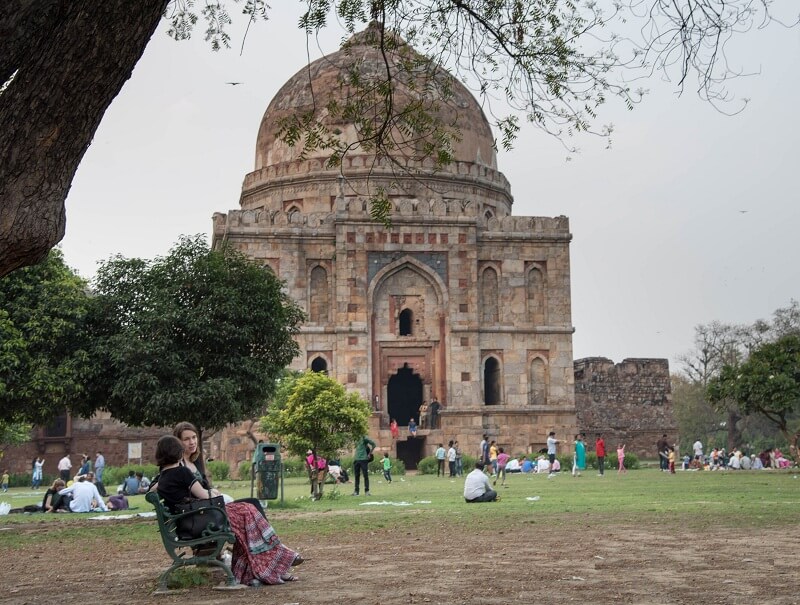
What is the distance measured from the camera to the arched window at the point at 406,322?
37.6 meters

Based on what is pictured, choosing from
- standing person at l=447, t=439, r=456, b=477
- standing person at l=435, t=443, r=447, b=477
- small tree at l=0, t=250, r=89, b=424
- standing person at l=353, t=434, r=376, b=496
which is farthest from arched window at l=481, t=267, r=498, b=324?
small tree at l=0, t=250, r=89, b=424

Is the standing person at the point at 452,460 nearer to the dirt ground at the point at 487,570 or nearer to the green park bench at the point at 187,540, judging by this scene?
the dirt ground at the point at 487,570

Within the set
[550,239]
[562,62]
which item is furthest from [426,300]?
[562,62]

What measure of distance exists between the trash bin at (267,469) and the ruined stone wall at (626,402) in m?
26.9

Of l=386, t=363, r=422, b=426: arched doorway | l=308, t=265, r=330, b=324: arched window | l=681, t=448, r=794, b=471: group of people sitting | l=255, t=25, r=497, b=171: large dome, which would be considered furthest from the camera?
l=386, t=363, r=422, b=426: arched doorway

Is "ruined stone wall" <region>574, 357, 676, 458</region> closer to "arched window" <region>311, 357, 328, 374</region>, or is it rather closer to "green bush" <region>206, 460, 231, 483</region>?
"arched window" <region>311, 357, 328, 374</region>

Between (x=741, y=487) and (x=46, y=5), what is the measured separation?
18.3 m

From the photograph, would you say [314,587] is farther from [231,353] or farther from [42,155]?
[231,353]

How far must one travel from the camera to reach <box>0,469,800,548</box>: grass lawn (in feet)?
43.0

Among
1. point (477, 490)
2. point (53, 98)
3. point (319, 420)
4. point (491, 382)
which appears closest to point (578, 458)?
point (491, 382)

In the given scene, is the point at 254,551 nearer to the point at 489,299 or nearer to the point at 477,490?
the point at 477,490

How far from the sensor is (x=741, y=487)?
20938 mm

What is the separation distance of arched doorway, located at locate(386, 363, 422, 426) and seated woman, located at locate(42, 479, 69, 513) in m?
22.6

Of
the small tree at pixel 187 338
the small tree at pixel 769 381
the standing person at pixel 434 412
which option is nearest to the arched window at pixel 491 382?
the standing person at pixel 434 412
